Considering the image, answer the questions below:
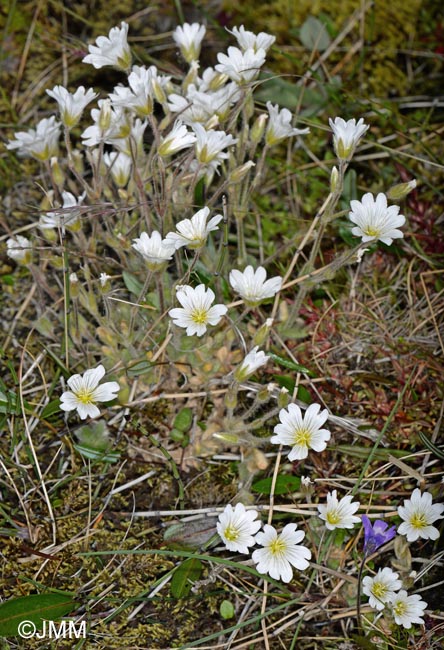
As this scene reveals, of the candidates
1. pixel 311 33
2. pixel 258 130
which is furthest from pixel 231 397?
pixel 311 33

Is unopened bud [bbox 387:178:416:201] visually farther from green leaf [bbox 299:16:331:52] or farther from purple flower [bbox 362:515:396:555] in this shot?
green leaf [bbox 299:16:331:52]

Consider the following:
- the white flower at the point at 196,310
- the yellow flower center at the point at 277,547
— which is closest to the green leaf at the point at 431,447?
the yellow flower center at the point at 277,547

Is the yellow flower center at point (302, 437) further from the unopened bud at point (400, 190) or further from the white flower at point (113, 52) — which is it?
the white flower at point (113, 52)

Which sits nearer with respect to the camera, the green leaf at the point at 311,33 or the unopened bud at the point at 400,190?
the unopened bud at the point at 400,190

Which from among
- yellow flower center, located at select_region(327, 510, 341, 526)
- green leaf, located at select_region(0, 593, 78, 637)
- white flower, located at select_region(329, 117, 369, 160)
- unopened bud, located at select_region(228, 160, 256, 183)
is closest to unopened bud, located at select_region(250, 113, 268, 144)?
unopened bud, located at select_region(228, 160, 256, 183)

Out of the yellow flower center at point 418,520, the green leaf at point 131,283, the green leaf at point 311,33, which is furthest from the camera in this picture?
the green leaf at point 311,33

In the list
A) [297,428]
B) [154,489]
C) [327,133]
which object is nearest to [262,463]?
[297,428]
